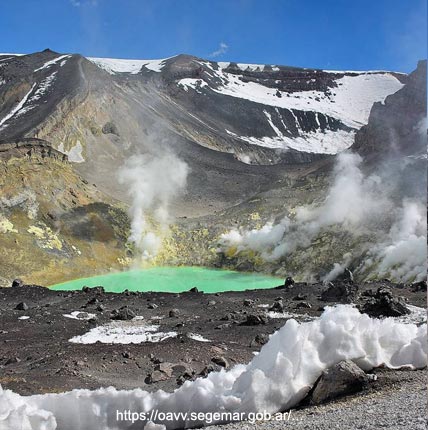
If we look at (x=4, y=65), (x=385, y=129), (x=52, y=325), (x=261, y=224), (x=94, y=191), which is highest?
(x=4, y=65)

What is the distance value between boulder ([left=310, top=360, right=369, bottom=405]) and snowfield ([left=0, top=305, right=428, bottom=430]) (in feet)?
0.75

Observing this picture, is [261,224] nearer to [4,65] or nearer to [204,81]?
[4,65]

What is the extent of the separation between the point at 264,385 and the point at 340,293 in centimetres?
1977

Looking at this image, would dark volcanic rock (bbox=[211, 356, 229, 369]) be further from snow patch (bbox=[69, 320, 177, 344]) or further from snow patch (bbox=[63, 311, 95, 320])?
snow patch (bbox=[63, 311, 95, 320])

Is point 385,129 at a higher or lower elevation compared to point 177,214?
higher

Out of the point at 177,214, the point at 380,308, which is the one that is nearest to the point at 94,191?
the point at 177,214

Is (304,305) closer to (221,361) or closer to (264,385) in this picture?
(221,361)

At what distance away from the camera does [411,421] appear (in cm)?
790

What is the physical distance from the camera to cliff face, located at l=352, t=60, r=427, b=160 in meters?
65.8

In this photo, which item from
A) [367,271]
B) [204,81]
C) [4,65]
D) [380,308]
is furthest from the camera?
[204,81]

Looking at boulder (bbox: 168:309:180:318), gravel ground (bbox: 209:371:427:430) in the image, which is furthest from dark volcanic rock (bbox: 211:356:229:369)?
boulder (bbox: 168:309:180:318)

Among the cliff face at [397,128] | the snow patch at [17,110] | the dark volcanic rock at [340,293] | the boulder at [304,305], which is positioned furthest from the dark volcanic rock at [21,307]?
the snow patch at [17,110]

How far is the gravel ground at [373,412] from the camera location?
8.16 m

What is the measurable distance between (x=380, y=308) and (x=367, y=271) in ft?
67.2
